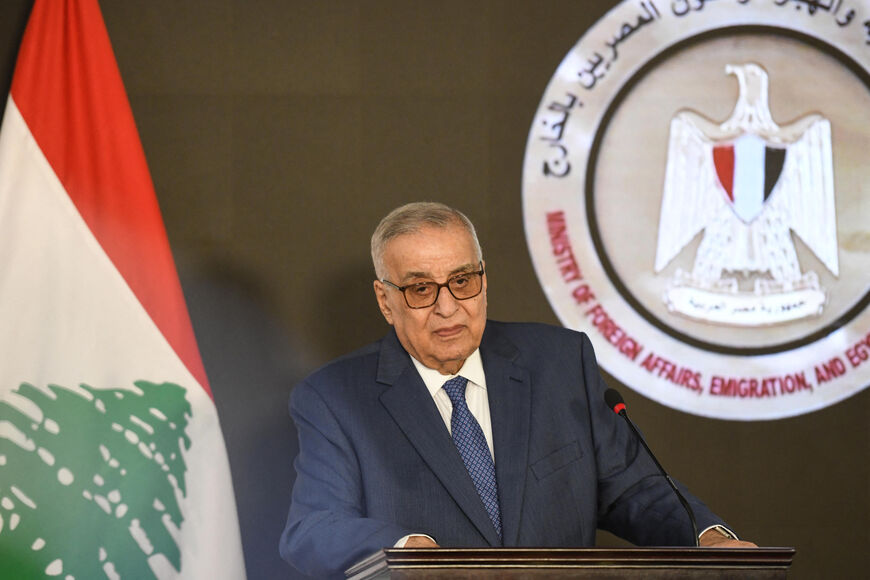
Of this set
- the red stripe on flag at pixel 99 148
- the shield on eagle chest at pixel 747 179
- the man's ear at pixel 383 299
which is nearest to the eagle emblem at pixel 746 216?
the shield on eagle chest at pixel 747 179

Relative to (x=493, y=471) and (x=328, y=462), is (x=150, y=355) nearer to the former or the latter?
(x=328, y=462)

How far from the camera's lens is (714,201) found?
3.34m

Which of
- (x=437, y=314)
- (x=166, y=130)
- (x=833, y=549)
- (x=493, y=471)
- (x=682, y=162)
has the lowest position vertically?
(x=833, y=549)

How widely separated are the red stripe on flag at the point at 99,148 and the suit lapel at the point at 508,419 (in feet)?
3.22

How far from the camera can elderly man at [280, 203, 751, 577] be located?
238 centimetres

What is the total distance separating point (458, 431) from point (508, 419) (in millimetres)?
121

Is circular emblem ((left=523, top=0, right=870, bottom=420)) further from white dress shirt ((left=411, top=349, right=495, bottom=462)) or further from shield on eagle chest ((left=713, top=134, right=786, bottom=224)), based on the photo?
white dress shirt ((left=411, top=349, right=495, bottom=462))

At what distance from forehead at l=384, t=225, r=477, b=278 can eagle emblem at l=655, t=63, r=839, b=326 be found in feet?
3.44

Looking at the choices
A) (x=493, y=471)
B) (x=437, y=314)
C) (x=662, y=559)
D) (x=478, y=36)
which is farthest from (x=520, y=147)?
(x=662, y=559)

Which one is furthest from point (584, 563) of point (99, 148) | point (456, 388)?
point (99, 148)

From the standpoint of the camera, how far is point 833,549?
3316 mm

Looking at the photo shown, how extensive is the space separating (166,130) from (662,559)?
2.23 metres

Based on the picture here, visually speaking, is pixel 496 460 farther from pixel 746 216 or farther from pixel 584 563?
pixel 746 216

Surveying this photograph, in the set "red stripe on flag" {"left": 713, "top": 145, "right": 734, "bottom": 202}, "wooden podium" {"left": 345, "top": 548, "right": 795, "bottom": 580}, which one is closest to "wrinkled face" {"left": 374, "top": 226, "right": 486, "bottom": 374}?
"wooden podium" {"left": 345, "top": 548, "right": 795, "bottom": 580}
